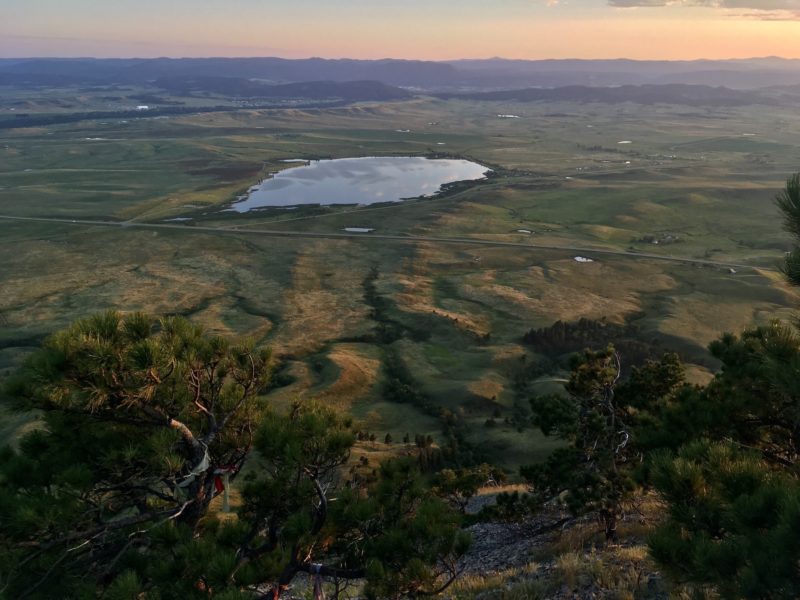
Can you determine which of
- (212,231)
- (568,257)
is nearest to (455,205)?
(568,257)

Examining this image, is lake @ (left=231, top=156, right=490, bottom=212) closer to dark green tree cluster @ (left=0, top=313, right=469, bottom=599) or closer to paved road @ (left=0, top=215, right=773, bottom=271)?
paved road @ (left=0, top=215, right=773, bottom=271)

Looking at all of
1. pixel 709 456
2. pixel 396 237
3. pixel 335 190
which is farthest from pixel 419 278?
pixel 335 190

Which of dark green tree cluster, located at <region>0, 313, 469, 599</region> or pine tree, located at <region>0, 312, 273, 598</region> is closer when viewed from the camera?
dark green tree cluster, located at <region>0, 313, 469, 599</region>

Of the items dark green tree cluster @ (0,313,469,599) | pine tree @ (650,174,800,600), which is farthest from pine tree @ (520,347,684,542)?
dark green tree cluster @ (0,313,469,599)

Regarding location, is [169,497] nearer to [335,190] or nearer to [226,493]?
[226,493]

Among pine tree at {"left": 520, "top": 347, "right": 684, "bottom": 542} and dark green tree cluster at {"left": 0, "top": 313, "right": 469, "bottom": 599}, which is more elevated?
dark green tree cluster at {"left": 0, "top": 313, "right": 469, "bottom": 599}

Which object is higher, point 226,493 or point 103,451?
point 103,451

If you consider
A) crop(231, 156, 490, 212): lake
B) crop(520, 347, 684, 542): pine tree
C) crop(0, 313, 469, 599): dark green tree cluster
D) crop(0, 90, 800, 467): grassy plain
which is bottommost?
crop(0, 90, 800, 467): grassy plain

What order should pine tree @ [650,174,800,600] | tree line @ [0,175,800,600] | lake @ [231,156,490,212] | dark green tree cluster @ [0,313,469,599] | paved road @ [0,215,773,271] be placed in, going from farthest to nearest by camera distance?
1. lake @ [231,156,490,212]
2. paved road @ [0,215,773,271]
3. dark green tree cluster @ [0,313,469,599]
4. tree line @ [0,175,800,600]
5. pine tree @ [650,174,800,600]

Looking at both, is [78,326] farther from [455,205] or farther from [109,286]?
[455,205]

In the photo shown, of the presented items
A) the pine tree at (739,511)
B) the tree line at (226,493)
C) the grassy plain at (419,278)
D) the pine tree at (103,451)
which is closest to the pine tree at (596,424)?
the tree line at (226,493)
